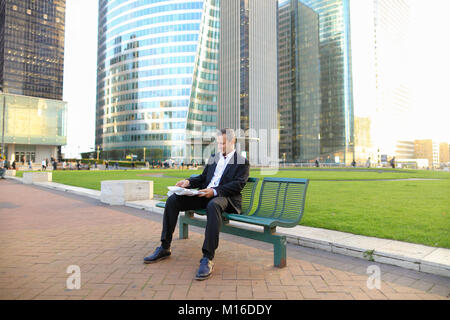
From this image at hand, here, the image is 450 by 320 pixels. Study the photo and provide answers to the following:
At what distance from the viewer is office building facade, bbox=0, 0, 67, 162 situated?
73.8 m

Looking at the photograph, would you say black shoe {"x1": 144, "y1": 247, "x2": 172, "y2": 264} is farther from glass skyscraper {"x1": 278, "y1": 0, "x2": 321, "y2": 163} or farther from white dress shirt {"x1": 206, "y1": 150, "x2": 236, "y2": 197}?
glass skyscraper {"x1": 278, "y1": 0, "x2": 321, "y2": 163}

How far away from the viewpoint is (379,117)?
112m

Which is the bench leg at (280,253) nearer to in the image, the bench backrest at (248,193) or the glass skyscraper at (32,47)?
the bench backrest at (248,193)

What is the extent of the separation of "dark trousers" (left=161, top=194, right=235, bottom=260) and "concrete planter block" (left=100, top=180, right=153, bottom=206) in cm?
551

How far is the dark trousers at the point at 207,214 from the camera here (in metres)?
3.32

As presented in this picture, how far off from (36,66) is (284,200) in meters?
140

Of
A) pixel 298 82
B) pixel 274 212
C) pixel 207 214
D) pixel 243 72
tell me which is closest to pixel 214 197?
pixel 207 214

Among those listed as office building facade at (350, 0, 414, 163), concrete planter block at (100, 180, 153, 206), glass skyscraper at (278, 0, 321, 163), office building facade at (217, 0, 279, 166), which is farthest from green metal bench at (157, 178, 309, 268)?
office building facade at (350, 0, 414, 163)

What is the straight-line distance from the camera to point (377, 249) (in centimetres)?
375

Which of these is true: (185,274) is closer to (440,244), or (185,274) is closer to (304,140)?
(440,244)

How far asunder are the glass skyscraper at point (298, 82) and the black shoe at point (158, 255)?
107 m

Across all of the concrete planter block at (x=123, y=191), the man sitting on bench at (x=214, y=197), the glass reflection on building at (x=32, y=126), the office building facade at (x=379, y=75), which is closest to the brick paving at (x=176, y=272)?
the man sitting on bench at (x=214, y=197)

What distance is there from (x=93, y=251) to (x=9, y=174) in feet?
89.7

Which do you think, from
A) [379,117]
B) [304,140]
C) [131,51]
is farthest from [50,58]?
[379,117]
